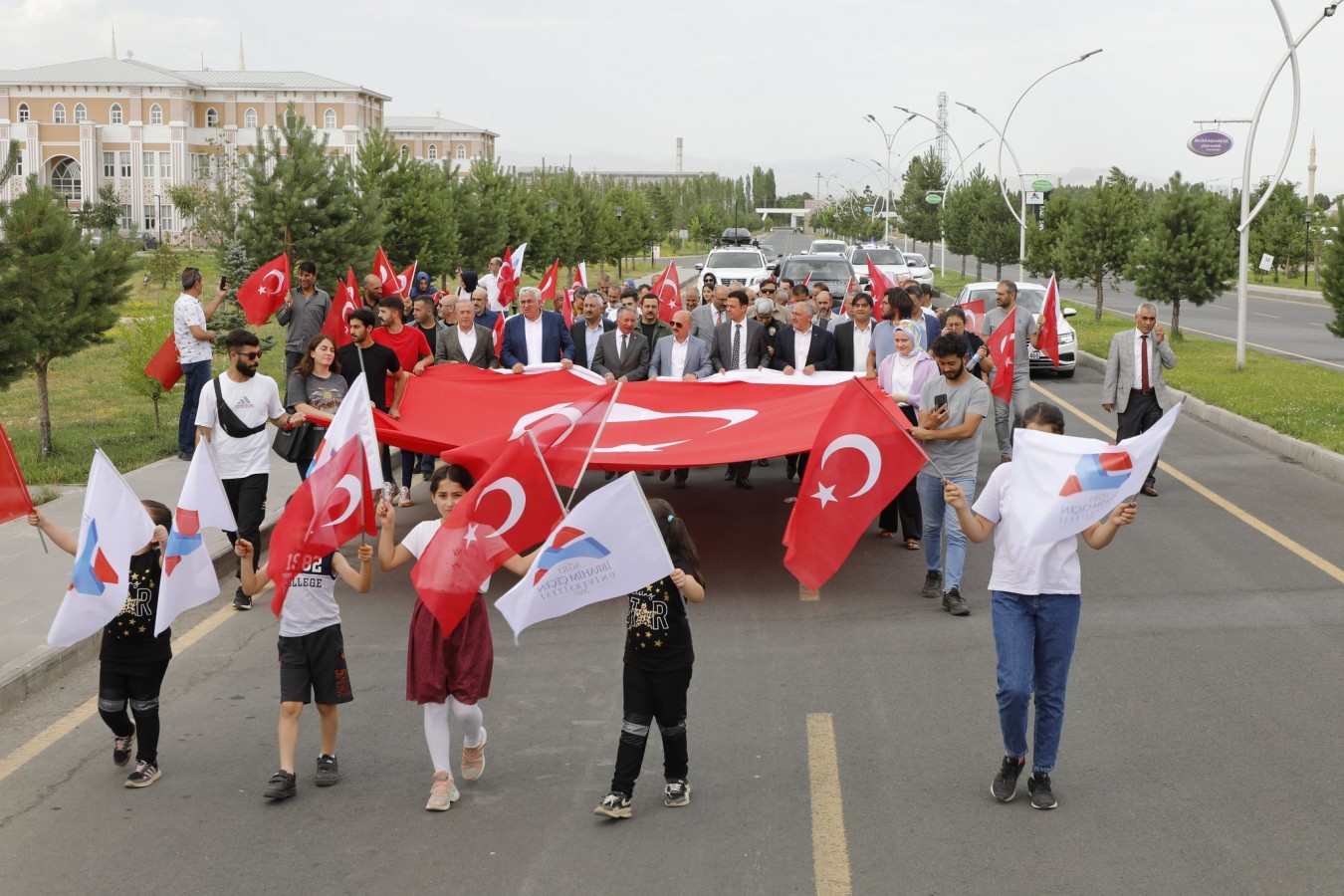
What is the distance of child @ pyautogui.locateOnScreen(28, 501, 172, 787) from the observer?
6.55 meters

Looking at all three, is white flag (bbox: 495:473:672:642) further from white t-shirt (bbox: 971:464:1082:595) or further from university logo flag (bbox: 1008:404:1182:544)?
university logo flag (bbox: 1008:404:1182:544)

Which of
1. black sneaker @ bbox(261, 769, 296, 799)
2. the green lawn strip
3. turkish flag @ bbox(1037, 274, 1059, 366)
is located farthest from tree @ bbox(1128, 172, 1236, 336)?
black sneaker @ bbox(261, 769, 296, 799)

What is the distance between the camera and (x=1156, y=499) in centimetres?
1361

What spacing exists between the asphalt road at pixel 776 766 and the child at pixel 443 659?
27 centimetres

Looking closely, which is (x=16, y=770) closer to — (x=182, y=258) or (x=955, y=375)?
(x=955, y=375)

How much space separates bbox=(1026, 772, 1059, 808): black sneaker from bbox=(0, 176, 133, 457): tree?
12.2 m

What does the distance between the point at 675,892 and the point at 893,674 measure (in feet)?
10.0

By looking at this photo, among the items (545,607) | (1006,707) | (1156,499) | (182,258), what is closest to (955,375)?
(1006,707)

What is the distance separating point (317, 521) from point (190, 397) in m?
9.42

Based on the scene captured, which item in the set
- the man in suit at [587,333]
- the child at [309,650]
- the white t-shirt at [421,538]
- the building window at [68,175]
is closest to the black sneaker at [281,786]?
the child at [309,650]

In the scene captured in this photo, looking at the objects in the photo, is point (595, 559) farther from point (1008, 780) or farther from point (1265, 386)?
point (1265, 386)

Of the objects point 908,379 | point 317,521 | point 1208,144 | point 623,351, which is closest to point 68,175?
point 1208,144

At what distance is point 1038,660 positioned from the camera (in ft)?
20.5

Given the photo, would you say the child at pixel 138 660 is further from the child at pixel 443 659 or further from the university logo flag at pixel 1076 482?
the university logo flag at pixel 1076 482
